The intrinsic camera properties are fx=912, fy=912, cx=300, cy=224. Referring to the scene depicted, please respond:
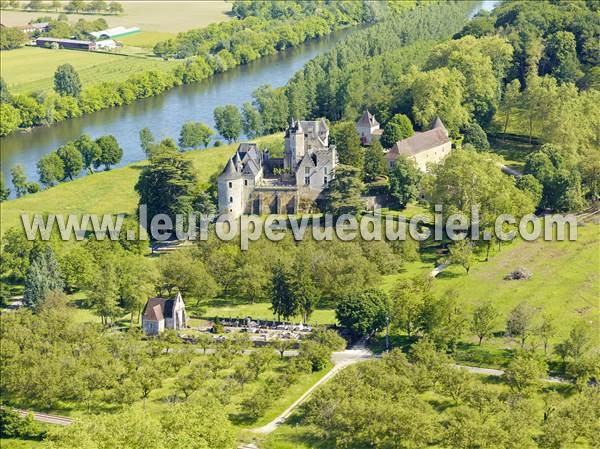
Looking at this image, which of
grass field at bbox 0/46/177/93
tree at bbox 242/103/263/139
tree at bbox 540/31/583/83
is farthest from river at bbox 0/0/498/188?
tree at bbox 540/31/583/83

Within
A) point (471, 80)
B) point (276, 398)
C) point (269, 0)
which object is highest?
point (269, 0)

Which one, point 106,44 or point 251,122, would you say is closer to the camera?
point 251,122

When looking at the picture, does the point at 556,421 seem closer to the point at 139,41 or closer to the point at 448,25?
the point at 448,25

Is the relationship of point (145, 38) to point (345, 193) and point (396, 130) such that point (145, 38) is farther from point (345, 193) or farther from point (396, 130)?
point (345, 193)

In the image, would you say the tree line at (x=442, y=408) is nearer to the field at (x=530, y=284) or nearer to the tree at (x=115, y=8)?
the field at (x=530, y=284)

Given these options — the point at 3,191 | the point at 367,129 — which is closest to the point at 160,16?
the point at 367,129

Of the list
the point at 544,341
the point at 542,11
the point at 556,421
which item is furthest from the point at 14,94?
the point at 556,421
